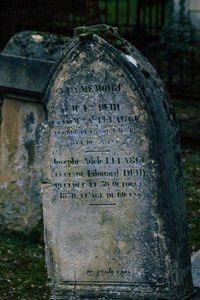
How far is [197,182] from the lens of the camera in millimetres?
7309

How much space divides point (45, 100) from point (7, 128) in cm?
197

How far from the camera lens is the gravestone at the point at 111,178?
4.08 meters

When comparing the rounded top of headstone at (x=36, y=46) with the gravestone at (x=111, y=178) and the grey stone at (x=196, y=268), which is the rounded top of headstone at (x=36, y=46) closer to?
the gravestone at (x=111, y=178)

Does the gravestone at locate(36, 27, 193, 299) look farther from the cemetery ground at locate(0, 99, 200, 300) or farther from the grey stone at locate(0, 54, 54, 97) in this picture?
the grey stone at locate(0, 54, 54, 97)

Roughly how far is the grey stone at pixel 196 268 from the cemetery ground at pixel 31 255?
1.40 feet

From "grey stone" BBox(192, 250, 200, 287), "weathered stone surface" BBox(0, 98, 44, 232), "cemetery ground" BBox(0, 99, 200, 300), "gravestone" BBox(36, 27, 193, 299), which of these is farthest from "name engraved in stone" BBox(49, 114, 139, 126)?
"weathered stone surface" BBox(0, 98, 44, 232)

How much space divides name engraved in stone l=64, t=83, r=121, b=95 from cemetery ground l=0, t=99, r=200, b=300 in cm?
186

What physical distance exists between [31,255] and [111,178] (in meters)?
1.97

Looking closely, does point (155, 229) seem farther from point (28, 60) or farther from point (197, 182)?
point (197, 182)

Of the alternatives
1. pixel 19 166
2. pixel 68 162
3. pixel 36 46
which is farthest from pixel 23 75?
pixel 68 162

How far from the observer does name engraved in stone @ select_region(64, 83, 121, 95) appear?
162 inches

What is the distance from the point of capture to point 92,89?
4.17m

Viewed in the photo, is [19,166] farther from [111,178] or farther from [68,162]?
[111,178]

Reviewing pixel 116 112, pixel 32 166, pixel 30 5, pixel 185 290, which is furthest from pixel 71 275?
pixel 30 5
